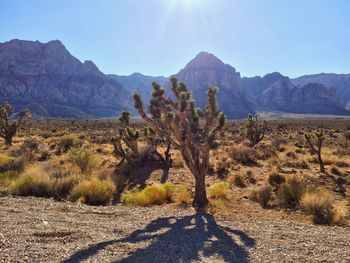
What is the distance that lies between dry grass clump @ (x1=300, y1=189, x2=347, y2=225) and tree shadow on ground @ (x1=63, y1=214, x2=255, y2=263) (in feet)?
8.97

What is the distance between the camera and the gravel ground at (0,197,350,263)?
6480 mm

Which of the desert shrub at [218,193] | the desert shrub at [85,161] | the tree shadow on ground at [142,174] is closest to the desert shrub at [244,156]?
the tree shadow on ground at [142,174]

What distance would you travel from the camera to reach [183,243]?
738 centimetres

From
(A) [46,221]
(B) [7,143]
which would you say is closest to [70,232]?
(A) [46,221]

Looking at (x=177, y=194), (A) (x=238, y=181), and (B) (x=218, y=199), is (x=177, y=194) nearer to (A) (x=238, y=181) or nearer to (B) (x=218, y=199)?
(B) (x=218, y=199)

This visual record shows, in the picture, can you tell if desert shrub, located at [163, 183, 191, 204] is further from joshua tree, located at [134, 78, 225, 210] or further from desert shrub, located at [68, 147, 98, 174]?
desert shrub, located at [68, 147, 98, 174]

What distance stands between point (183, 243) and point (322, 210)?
4.56 meters

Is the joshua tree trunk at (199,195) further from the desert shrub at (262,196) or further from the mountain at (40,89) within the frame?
the mountain at (40,89)

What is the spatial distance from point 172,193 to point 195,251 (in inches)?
233

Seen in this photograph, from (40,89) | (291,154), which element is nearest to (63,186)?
(291,154)

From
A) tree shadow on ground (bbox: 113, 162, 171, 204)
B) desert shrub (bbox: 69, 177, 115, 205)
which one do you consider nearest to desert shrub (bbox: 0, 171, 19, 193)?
desert shrub (bbox: 69, 177, 115, 205)

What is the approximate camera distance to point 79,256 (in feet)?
20.7

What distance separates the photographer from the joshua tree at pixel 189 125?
1159 cm

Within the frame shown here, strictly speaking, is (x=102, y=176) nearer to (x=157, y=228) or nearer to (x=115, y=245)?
(x=157, y=228)
